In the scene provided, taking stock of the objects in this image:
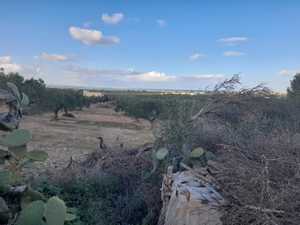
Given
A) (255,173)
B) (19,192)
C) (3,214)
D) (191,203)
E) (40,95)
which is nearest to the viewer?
(3,214)

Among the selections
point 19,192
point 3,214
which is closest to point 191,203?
point 19,192

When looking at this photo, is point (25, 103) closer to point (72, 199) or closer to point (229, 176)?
point (229, 176)

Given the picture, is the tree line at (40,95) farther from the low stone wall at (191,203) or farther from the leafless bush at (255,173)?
the low stone wall at (191,203)

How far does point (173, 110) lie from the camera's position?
821cm

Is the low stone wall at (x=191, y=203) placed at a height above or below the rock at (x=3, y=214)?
below

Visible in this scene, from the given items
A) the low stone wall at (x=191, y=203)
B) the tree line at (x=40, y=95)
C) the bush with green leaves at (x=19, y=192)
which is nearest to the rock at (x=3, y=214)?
the bush with green leaves at (x=19, y=192)

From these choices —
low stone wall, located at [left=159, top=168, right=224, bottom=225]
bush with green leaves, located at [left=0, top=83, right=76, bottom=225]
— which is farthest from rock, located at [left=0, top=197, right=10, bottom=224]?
low stone wall, located at [left=159, top=168, right=224, bottom=225]

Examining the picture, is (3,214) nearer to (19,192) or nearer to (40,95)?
(19,192)

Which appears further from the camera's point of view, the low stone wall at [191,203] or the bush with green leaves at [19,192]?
the low stone wall at [191,203]

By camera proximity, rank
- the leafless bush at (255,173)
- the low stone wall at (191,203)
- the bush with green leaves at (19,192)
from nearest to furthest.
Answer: the bush with green leaves at (19,192) → the leafless bush at (255,173) → the low stone wall at (191,203)

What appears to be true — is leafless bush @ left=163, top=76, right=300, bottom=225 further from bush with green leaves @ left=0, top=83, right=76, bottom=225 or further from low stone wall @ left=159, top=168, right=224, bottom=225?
bush with green leaves @ left=0, top=83, right=76, bottom=225

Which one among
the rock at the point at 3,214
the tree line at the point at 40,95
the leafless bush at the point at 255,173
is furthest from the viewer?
the tree line at the point at 40,95

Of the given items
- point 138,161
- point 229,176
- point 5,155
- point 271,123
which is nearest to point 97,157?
point 138,161

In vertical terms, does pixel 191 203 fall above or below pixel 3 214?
below
